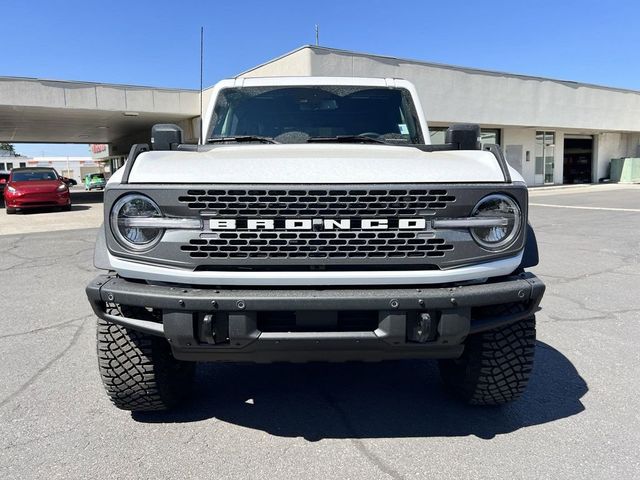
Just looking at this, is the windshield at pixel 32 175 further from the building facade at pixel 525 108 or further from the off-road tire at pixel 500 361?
the off-road tire at pixel 500 361

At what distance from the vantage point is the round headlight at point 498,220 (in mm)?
2387

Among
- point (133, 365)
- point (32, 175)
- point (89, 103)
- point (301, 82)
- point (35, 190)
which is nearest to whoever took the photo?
point (133, 365)

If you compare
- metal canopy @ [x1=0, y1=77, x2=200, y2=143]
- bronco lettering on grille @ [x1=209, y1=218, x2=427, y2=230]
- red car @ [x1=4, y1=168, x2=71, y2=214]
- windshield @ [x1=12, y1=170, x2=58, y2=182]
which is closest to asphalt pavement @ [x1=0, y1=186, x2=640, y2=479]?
bronco lettering on grille @ [x1=209, y1=218, x2=427, y2=230]

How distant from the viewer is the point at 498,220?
93.9 inches

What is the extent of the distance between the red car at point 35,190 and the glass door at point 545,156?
25.0 m

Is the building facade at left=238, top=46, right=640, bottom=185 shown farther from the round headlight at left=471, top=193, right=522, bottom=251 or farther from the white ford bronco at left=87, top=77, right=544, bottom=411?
the white ford bronco at left=87, top=77, right=544, bottom=411

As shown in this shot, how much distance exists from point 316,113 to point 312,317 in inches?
87.1

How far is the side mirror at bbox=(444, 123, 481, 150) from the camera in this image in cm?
314

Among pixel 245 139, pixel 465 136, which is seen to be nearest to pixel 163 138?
pixel 245 139

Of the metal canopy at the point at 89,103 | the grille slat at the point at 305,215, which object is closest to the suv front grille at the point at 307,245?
the grille slat at the point at 305,215

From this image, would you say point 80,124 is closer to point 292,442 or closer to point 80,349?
point 80,349

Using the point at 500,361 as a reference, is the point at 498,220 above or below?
above

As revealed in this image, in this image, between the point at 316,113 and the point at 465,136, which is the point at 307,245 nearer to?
the point at 465,136

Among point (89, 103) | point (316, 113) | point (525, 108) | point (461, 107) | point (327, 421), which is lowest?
point (327, 421)
